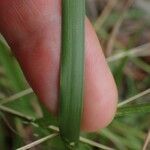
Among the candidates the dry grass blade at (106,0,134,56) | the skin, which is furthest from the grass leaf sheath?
the dry grass blade at (106,0,134,56)

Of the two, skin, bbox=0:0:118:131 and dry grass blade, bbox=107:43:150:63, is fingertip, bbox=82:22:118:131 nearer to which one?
skin, bbox=0:0:118:131

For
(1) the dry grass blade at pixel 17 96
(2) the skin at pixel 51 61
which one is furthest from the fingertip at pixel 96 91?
(1) the dry grass blade at pixel 17 96

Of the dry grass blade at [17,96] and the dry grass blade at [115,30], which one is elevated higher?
the dry grass blade at [17,96]

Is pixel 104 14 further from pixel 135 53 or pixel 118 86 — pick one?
pixel 118 86

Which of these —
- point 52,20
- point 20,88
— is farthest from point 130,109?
point 20,88

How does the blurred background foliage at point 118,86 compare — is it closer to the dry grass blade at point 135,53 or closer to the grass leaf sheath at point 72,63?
the dry grass blade at point 135,53

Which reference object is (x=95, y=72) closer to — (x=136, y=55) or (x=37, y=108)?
(x=37, y=108)

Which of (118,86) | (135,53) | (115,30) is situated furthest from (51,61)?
(115,30)
